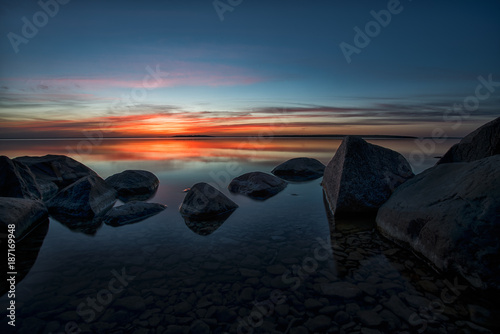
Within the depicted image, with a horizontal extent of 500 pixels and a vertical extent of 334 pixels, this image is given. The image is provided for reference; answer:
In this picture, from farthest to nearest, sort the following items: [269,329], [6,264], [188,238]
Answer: [188,238] → [6,264] → [269,329]

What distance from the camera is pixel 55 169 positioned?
530 inches

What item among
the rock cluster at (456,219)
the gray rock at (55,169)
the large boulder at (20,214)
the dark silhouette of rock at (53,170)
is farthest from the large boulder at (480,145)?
the dark silhouette of rock at (53,170)

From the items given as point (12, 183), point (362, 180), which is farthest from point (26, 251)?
point (362, 180)

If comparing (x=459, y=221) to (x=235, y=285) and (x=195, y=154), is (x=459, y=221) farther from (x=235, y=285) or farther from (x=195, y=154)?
(x=195, y=154)

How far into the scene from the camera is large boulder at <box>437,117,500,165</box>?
7.41 metres

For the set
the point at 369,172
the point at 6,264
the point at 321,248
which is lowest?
the point at 321,248

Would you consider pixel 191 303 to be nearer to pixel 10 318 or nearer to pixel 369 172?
pixel 10 318

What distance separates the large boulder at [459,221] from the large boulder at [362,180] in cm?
171

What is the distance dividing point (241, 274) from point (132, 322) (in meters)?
1.95

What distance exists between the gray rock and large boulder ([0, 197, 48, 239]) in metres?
5.23

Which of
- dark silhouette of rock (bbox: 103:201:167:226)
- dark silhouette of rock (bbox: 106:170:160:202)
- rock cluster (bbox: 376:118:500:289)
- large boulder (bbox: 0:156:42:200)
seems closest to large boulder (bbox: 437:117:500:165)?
rock cluster (bbox: 376:118:500:289)

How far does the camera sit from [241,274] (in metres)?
5.04

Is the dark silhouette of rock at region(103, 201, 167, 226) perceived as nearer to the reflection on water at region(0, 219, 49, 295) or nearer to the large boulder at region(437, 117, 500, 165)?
the reflection on water at region(0, 219, 49, 295)

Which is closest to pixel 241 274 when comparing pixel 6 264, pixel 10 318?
pixel 10 318
